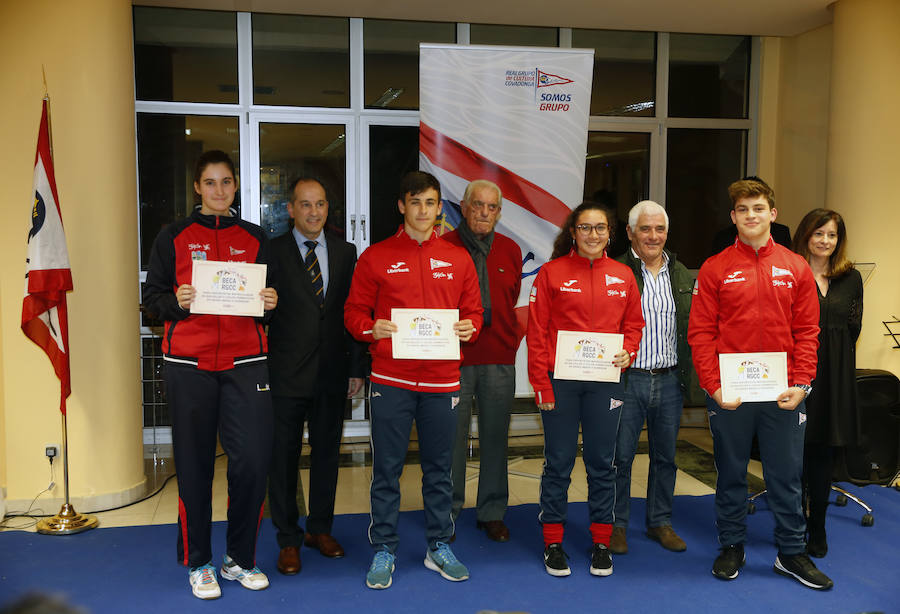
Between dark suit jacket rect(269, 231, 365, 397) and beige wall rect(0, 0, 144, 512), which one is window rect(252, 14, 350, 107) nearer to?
beige wall rect(0, 0, 144, 512)

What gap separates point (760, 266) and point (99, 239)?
135 inches

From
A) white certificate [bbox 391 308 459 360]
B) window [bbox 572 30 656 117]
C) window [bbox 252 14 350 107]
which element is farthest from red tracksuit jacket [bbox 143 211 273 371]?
window [bbox 572 30 656 117]

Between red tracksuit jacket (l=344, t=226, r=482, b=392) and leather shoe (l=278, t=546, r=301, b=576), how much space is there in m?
0.89

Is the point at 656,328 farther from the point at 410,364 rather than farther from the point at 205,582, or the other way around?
the point at 205,582

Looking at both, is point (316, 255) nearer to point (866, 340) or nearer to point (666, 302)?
point (666, 302)

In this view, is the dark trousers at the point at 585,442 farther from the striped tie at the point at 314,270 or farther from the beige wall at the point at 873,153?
the beige wall at the point at 873,153

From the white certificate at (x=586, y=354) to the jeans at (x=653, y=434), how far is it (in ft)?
1.07

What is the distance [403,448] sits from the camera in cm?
319

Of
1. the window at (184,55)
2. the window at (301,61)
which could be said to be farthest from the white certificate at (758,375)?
the window at (184,55)

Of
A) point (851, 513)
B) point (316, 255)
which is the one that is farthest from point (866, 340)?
point (316, 255)

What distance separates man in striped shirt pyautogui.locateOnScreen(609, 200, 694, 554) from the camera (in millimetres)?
3398

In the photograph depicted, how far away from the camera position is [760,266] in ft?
10.2

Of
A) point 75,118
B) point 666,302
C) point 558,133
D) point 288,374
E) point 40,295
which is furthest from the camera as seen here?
point 558,133

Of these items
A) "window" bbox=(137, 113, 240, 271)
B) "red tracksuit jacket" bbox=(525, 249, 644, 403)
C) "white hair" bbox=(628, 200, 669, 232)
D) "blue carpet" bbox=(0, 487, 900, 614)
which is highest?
"window" bbox=(137, 113, 240, 271)
